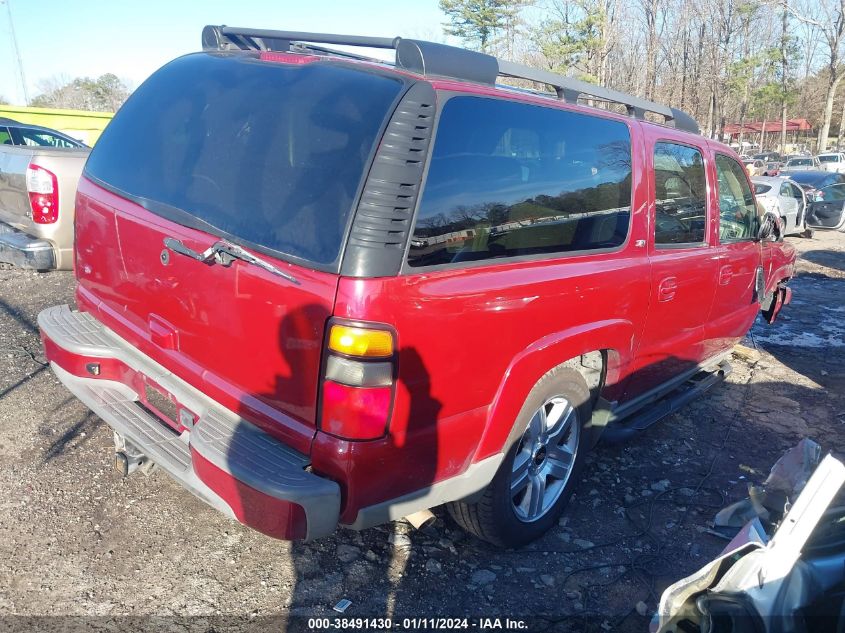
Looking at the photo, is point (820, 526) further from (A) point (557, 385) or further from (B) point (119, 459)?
(B) point (119, 459)

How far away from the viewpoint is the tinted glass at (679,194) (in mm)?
3664

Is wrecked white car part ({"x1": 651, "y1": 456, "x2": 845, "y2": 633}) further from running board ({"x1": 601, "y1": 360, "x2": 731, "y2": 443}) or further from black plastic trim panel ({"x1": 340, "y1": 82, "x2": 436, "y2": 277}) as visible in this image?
running board ({"x1": 601, "y1": 360, "x2": 731, "y2": 443})

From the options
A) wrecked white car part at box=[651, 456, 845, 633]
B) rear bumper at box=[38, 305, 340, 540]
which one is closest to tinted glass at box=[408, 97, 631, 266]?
rear bumper at box=[38, 305, 340, 540]

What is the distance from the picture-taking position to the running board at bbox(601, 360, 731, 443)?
3824mm

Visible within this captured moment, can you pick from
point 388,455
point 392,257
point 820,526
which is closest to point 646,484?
point 820,526

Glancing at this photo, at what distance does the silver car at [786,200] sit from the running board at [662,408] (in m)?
10.3

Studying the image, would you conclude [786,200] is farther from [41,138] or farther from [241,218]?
[41,138]

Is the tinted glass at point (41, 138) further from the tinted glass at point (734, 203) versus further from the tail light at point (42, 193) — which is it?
the tinted glass at point (734, 203)

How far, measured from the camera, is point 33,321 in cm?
572

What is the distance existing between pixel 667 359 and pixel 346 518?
2.49 metres

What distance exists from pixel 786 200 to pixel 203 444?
15263 millimetres

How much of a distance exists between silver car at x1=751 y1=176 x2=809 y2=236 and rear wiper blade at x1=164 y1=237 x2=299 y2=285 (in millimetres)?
14031

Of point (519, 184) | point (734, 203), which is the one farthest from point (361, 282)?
point (734, 203)

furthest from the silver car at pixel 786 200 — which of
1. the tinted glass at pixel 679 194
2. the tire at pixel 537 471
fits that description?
the tire at pixel 537 471
